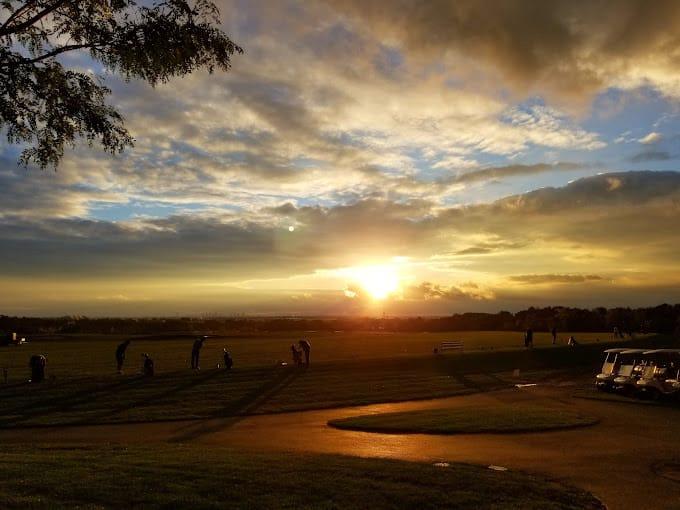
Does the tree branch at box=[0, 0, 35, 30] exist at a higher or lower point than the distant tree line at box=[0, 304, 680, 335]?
higher

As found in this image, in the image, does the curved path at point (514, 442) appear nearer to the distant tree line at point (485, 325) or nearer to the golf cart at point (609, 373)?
the golf cart at point (609, 373)

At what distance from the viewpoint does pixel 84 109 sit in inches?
594

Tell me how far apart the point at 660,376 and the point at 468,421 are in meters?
11.9

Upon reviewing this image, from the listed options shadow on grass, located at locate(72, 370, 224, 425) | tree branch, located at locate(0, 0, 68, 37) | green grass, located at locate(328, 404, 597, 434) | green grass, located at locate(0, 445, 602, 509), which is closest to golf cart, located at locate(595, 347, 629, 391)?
green grass, located at locate(328, 404, 597, 434)

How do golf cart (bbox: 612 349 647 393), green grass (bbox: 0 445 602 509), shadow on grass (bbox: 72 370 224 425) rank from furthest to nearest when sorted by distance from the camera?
golf cart (bbox: 612 349 647 393) → shadow on grass (bbox: 72 370 224 425) → green grass (bbox: 0 445 602 509)

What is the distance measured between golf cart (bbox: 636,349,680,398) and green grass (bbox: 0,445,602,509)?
17728 mm

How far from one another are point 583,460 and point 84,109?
49.6 feet

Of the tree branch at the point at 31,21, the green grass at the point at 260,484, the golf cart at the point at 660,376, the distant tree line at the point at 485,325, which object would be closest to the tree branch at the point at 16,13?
the tree branch at the point at 31,21

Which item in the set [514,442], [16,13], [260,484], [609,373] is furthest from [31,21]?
[609,373]

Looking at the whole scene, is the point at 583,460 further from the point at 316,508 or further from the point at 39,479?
the point at 39,479

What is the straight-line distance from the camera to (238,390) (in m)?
30.8

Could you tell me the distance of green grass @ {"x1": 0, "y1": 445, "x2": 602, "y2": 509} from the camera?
34.3 ft

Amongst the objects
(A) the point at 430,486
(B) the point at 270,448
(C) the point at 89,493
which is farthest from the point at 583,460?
(C) the point at 89,493

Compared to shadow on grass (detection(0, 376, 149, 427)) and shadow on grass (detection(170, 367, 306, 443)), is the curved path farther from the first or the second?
shadow on grass (detection(0, 376, 149, 427))
